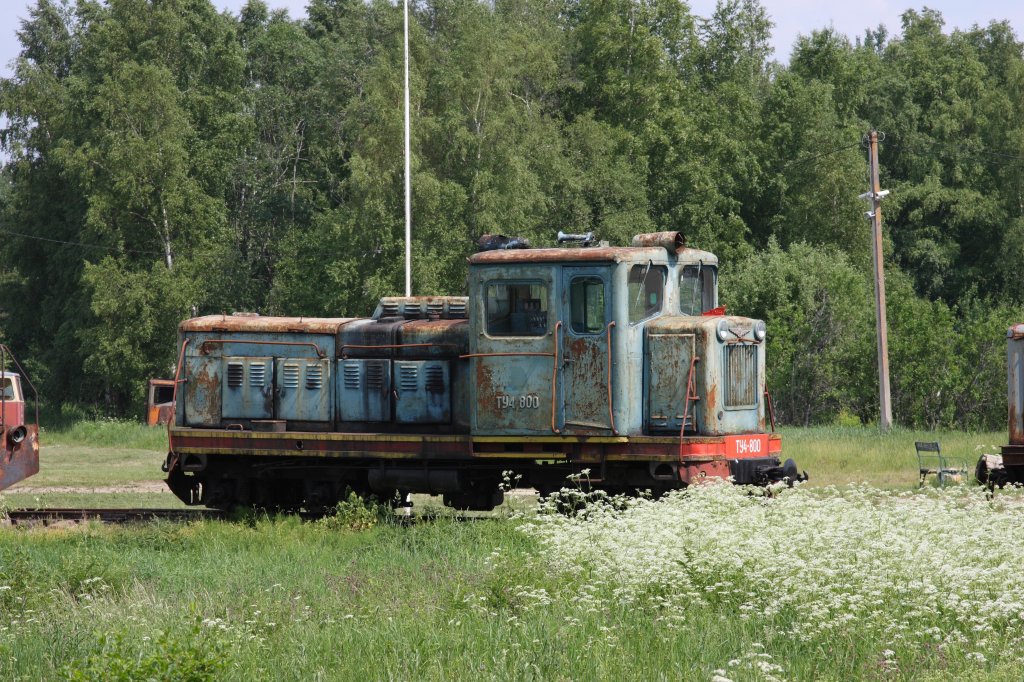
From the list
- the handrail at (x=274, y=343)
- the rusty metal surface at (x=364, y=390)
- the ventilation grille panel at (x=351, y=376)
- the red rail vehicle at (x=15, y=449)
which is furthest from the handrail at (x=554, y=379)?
the red rail vehicle at (x=15, y=449)

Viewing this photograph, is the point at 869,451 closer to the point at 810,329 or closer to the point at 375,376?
the point at 375,376

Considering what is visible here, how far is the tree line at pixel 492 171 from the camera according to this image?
4184 centimetres

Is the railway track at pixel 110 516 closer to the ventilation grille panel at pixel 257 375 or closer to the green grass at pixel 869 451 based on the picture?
the ventilation grille panel at pixel 257 375

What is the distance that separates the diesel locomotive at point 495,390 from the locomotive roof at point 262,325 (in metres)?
0.03

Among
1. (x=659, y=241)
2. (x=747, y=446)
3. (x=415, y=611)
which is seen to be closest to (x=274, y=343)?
(x=659, y=241)

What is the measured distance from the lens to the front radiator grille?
15.0 m

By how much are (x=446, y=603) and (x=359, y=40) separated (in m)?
47.1

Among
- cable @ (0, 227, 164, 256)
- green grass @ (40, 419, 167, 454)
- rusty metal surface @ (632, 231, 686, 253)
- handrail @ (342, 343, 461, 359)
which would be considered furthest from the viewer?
cable @ (0, 227, 164, 256)

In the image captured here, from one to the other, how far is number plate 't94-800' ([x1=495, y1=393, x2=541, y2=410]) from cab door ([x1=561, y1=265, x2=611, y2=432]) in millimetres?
342

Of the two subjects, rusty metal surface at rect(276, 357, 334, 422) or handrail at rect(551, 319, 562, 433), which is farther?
rusty metal surface at rect(276, 357, 334, 422)

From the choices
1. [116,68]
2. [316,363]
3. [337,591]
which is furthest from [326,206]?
[337,591]

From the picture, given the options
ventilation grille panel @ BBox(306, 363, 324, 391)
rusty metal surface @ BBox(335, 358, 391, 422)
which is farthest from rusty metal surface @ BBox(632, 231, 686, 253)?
ventilation grille panel @ BBox(306, 363, 324, 391)

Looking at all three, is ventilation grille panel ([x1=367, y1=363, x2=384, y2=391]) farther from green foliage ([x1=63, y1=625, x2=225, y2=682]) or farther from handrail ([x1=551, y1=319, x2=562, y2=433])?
green foliage ([x1=63, y1=625, x2=225, y2=682])

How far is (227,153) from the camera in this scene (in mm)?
51281
